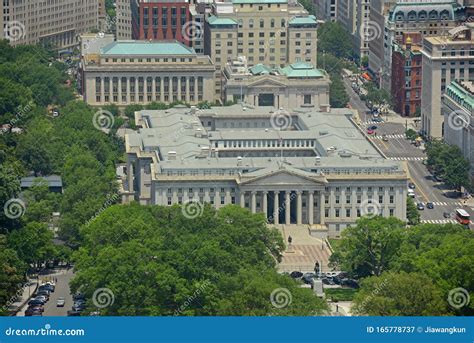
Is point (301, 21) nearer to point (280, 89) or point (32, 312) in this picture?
point (280, 89)

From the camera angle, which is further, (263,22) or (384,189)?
(263,22)

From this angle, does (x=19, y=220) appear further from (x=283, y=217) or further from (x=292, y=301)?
(x=292, y=301)

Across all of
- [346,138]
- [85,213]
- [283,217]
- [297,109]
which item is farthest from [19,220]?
[297,109]

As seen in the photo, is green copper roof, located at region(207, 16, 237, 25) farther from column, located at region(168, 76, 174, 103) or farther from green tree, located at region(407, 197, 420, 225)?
green tree, located at region(407, 197, 420, 225)

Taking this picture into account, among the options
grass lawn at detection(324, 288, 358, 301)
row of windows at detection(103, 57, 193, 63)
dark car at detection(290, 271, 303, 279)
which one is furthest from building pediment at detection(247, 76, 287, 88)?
grass lawn at detection(324, 288, 358, 301)

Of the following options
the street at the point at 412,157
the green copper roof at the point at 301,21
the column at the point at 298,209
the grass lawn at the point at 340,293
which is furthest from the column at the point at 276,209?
the green copper roof at the point at 301,21

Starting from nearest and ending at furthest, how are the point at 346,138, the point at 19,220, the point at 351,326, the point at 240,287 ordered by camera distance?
the point at 351,326 → the point at 240,287 → the point at 19,220 → the point at 346,138
